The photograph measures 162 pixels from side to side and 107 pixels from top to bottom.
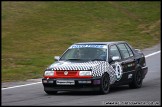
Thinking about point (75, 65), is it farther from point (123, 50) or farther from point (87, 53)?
point (123, 50)

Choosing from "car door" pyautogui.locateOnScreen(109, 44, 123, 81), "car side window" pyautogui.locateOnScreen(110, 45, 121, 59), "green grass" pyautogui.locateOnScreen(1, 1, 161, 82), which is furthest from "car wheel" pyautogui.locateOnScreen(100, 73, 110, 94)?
"green grass" pyautogui.locateOnScreen(1, 1, 161, 82)

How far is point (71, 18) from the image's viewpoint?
1657 inches

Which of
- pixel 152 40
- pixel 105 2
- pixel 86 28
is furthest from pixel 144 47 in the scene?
pixel 105 2

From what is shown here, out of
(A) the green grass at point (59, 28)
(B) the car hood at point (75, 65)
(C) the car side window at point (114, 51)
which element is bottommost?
(A) the green grass at point (59, 28)

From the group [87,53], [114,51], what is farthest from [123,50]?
[87,53]

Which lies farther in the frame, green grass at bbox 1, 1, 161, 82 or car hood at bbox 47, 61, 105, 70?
green grass at bbox 1, 1, 161, 82

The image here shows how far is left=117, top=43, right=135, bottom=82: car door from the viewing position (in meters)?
14.3

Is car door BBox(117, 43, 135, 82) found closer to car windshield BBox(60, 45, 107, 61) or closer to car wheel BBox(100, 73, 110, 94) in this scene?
car windshield BBox(60, 45, 107, 61)

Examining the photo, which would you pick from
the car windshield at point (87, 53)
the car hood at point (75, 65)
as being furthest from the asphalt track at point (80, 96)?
the car windshield at point (87, 53)

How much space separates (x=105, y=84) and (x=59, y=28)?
24.5 m

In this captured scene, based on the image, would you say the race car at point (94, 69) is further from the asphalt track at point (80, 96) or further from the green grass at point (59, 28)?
the green grass at point (59, 28)

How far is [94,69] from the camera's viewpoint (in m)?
12.9

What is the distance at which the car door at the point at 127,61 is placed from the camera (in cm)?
1434

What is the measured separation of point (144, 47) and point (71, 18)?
544 inches
